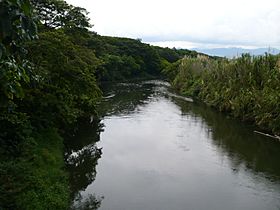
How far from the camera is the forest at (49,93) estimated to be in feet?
12.7

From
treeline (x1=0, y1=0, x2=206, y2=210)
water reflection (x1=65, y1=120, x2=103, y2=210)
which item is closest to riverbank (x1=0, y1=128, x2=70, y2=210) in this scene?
treeline (x1=0, y1=0, x2=206, y2=210)

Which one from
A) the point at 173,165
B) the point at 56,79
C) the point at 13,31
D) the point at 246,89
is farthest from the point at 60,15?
the point at 13,31

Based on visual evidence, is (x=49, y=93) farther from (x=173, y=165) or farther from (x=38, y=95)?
(x=173, y=165)

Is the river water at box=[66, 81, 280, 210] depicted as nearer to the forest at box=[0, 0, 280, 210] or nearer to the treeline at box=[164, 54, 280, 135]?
the forest at box=[0, 0, 280, 210]

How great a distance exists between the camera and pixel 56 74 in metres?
17.9

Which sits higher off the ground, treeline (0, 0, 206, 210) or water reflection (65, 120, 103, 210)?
treeline (0, 0, 206, 210)

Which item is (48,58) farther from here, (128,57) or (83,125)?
(128,57)

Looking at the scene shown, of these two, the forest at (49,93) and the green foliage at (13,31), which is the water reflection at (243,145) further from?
the green foliage at (13,31)

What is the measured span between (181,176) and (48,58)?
303 inches

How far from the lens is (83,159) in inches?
747

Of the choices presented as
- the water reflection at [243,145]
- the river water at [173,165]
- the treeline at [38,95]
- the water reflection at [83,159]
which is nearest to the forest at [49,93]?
the treeline at [38,95]

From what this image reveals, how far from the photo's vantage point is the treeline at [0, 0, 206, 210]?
3.62 m

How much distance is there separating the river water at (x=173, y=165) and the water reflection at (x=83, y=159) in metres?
0.04

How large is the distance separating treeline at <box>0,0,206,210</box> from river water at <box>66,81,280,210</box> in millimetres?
1270
